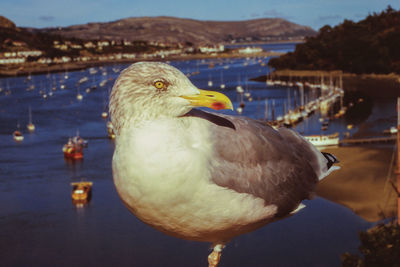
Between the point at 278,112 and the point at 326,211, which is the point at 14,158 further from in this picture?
the point at 278,112

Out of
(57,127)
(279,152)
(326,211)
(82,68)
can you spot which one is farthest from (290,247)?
(82,68)

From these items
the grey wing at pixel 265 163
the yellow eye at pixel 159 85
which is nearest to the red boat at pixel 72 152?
the grey wing at pixel 265 163

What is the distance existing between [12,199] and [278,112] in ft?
92.6

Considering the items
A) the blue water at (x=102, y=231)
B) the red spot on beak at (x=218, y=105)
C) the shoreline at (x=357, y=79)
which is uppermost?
the red spot on beak at (x=218, y=105)

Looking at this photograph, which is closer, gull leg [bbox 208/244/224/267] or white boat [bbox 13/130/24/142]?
gull leg [bbox 208/244/224/267]

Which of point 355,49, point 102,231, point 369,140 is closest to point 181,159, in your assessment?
point 102,231

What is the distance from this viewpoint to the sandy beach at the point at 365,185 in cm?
2016

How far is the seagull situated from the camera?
1582mm

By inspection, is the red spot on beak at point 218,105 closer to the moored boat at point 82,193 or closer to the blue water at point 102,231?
the blue water at point 102,231

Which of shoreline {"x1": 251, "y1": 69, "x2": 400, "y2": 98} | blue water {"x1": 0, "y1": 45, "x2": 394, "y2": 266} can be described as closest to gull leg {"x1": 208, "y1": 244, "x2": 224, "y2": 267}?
blue water {"x1": 0, "y1": 45, "x2": 394, "y2": 266}

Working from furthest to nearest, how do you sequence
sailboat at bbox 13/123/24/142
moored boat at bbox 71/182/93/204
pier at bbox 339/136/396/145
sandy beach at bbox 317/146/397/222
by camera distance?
sailboat at bbox 13/123/24/142 → pier at bbox 339/136/396/145 → moored boat at bbox 71/182/93/204 → sandy beach at bbox 317/146/397/222

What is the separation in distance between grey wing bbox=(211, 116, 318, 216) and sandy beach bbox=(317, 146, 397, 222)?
18.3 meters

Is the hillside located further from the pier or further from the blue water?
the blue water

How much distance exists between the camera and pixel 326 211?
20359 millimetres
